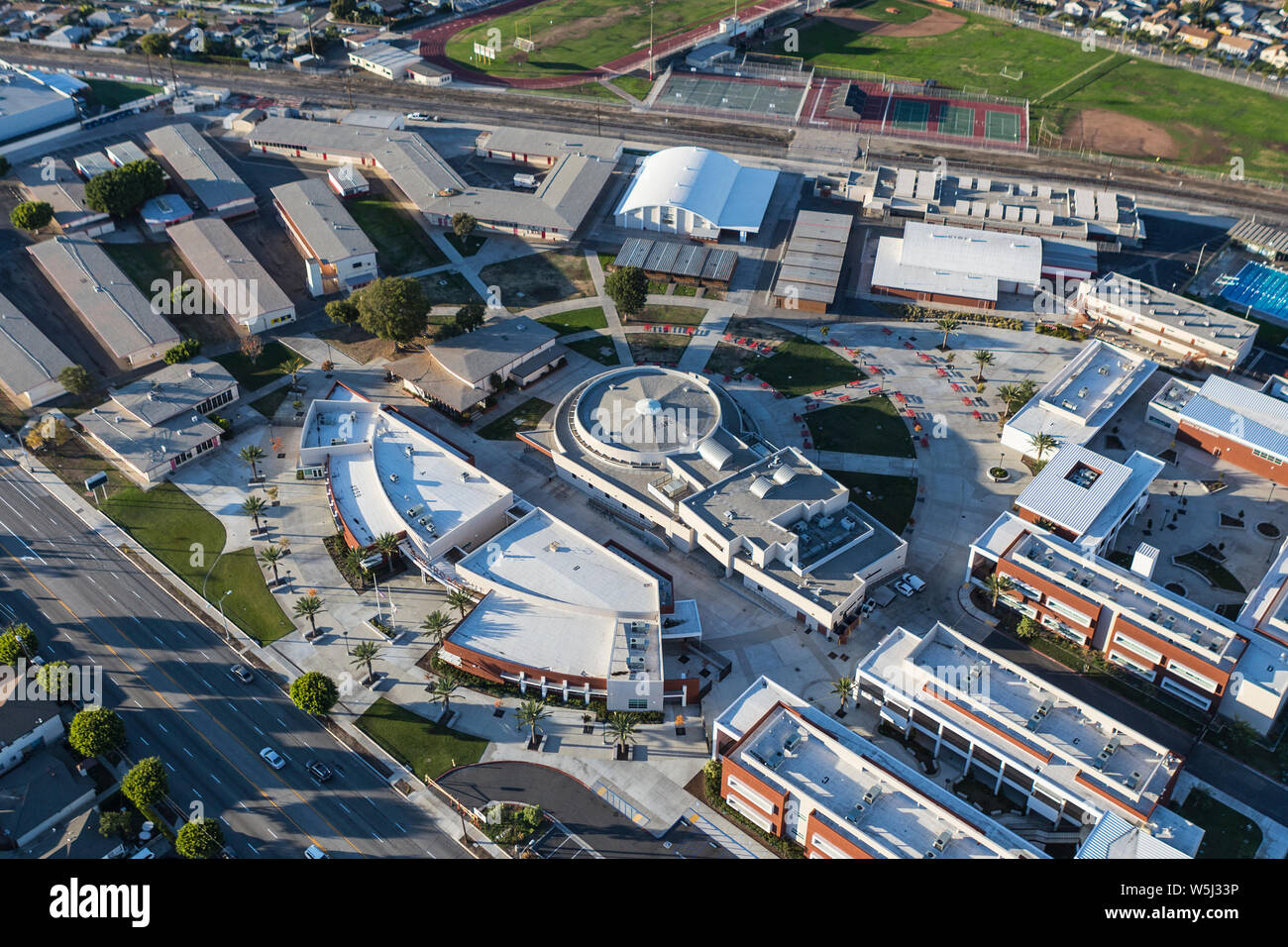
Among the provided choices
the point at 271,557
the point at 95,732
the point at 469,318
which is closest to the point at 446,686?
the point at 271,557

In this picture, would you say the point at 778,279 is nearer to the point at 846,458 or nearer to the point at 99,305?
the point at 846,458

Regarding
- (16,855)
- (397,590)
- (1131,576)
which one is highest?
(1131,576)

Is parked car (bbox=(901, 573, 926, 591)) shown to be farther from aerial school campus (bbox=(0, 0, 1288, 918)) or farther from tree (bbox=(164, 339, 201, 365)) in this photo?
tree (bbox=(164, 339, 201, 365))

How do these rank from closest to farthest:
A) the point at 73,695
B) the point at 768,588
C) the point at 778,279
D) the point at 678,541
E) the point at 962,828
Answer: the point at 962,828, the point at 73,695, the point at 768,588, the point at 678,541, the point at 778,279

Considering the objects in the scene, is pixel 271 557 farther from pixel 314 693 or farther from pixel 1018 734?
pixel 1018 734

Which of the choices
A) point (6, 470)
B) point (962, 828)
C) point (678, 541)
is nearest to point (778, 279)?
point (678, 541)

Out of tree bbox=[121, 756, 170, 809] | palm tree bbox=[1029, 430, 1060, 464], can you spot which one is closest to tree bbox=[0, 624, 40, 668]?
tree bbox=[121, 756, 170, 809]
